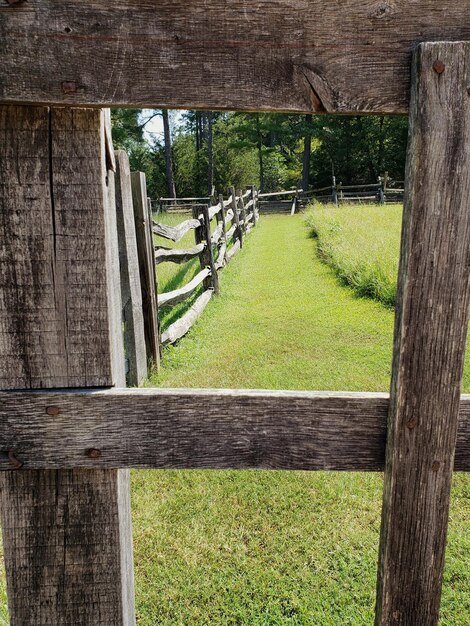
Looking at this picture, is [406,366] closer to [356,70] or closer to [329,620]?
[356,70]

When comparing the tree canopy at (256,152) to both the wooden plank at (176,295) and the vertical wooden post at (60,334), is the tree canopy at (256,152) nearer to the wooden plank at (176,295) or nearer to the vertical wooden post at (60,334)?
the wooden plank at (176,295)

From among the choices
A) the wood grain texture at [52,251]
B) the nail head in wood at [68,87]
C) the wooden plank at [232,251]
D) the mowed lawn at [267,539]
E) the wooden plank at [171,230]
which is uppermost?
the nail head in wood at [68,87]

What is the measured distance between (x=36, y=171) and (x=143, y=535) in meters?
2.56

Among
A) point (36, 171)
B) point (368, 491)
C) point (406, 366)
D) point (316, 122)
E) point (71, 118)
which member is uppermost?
point (316, 122)

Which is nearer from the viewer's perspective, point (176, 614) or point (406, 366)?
point (406, 366)

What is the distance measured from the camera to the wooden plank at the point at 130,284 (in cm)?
485

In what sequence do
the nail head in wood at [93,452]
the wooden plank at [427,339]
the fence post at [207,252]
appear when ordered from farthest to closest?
the fence post at [207,252], the nail head in wood at [93,452], the wooden plank at [427,339]

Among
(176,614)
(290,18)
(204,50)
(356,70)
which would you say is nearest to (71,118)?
(204,50)

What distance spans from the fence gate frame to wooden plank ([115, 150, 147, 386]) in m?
3.49

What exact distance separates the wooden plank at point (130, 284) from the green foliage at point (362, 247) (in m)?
4.24

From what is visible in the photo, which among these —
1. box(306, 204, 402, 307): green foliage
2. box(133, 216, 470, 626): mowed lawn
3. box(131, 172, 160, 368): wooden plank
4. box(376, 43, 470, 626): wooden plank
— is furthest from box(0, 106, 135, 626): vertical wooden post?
box(306, 204, 402, 307): green foliage

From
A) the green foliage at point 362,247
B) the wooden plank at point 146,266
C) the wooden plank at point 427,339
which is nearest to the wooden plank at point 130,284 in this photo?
the wooden plank at point 146,266

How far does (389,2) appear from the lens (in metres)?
1.11

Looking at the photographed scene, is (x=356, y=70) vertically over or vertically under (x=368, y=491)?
over
